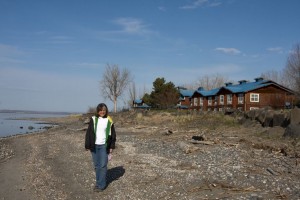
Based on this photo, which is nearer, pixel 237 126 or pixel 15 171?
pixel 15 171

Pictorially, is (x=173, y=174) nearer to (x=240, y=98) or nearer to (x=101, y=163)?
(x=101, y=163)

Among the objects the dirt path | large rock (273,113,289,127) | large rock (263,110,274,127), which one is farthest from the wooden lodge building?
the dirt path

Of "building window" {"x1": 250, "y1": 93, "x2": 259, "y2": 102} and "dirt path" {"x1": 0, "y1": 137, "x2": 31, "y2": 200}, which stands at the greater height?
"building window" {"x1": 250, "y1": 93, "x2": 259, "y2": 102}

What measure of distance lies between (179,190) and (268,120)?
581 inches

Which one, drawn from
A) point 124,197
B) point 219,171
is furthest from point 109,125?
point 219,171

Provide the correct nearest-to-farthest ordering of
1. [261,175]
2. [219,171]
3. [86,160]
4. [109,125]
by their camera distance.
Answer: [109,125]
[261,175]
[219,171]
[86,160]

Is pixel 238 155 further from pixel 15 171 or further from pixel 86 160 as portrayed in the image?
pixel 15 171

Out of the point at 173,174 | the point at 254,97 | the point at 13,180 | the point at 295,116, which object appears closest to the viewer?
the point at 173,174

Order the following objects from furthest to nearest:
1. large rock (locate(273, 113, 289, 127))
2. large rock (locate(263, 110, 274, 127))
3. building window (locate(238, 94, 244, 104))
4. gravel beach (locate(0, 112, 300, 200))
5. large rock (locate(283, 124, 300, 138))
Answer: building window (locate(238, 94, 244, 104)) < large rock (locate(263, 110, 274, 127)) < large rock (locate(273, 113, 289, 127)) < large rock (locate(283, 124, 300, 138)) < gravel beach (locate(0, 112, 300, 200))

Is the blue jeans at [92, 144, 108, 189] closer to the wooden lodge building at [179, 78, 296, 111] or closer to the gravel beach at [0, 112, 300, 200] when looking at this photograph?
the gravel beach at [0, 112, 300, 200]

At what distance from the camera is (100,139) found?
905 centimetres

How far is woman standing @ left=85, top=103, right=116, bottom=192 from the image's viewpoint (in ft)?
29.7

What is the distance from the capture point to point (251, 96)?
5716 centimetres

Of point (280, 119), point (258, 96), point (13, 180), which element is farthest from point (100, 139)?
point (258, 96)
